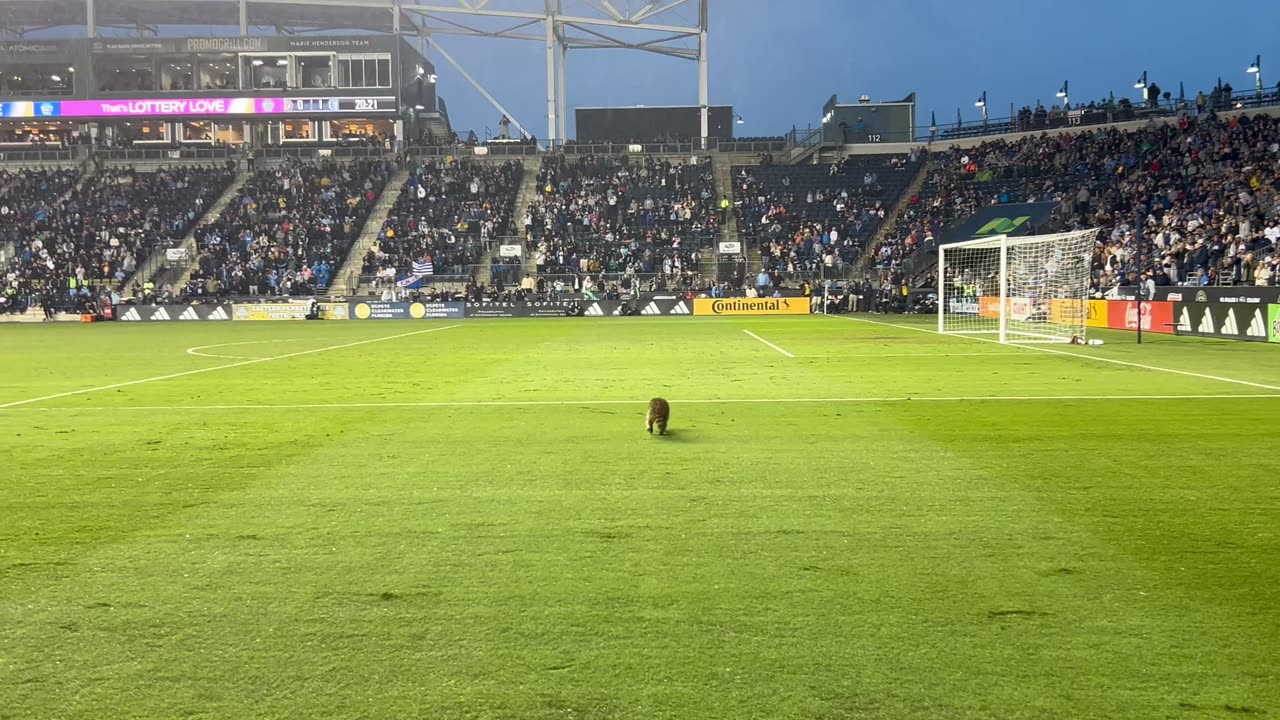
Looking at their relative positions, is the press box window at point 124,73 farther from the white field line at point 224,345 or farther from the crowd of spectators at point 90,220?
the white field line at point 224,345

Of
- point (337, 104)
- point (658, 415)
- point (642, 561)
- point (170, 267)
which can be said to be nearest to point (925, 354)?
point (658, 415)

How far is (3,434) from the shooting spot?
30.1 feet

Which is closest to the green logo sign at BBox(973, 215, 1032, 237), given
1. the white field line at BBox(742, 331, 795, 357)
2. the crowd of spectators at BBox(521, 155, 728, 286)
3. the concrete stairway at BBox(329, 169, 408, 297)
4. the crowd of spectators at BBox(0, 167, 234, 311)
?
the crowd of spectators at BBox(521, 155, 728, 286)

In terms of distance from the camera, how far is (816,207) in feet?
171

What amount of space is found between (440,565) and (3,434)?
6875mm

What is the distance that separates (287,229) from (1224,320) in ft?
141

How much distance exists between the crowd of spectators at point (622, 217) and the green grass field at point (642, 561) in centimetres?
3692

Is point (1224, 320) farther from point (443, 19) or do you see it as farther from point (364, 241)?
point (443, 19)

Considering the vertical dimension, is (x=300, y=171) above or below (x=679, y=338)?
above

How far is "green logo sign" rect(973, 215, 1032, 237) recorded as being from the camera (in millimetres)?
40156

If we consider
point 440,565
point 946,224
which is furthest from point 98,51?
point 440,565

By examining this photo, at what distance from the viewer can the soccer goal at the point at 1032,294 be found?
25.2m

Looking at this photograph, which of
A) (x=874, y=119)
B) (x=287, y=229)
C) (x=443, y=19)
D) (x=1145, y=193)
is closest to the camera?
(x=1145, y=193)

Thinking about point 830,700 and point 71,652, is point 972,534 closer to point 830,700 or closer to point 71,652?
point 830,700
